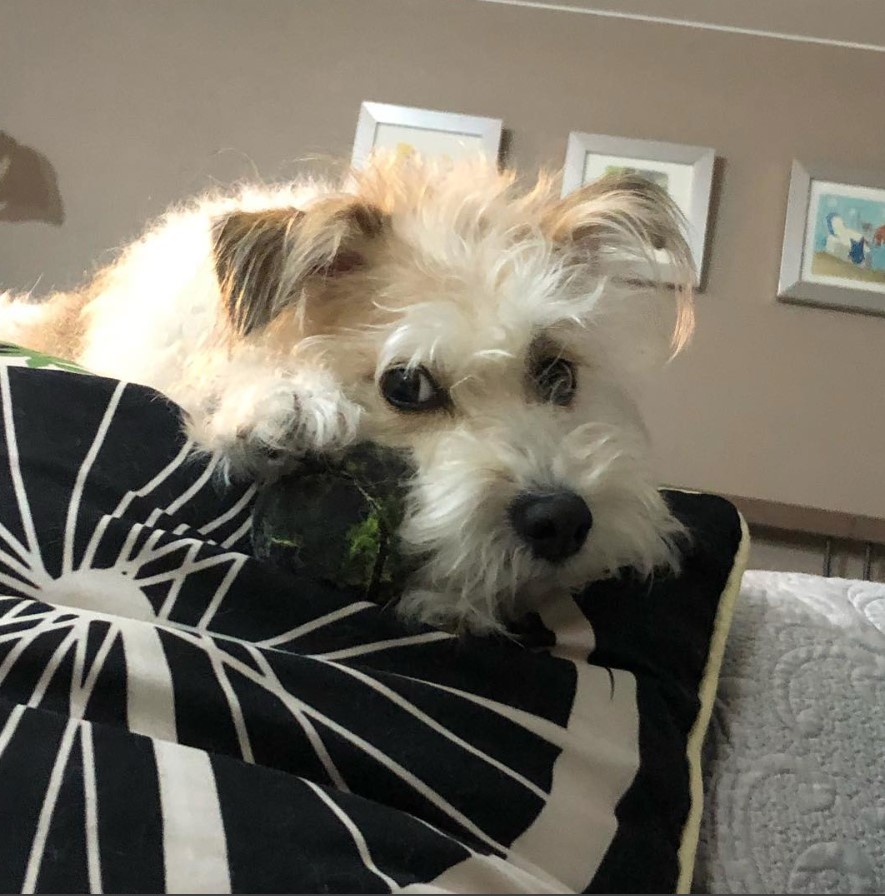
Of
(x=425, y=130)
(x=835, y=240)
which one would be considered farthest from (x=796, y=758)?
(x=425, y=130)

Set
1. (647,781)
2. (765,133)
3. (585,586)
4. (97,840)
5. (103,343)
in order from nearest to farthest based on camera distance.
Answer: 1. (97,840)
2. (647,781)
3. (585,586)
4. (103,343)
5. (765,133)

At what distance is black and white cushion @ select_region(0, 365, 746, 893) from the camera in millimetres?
490

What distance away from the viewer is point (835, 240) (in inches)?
82.4

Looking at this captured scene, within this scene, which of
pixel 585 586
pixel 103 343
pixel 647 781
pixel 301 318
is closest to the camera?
pixel 647 781

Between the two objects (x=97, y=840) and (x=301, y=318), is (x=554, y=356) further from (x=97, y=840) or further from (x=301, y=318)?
(x=97, y=840)

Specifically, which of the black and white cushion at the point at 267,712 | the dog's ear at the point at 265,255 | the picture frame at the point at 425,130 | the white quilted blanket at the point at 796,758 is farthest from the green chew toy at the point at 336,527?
the picture frame at the point at 425,130

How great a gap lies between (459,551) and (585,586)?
4.9 inches

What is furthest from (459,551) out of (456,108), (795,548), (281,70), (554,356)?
(281,70)

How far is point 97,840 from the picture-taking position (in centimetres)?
48

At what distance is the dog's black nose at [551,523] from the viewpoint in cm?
70

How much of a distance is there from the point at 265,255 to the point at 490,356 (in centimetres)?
23

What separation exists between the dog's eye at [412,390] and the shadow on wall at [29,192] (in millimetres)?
1729

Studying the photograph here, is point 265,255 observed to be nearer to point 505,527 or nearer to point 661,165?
point 505,527

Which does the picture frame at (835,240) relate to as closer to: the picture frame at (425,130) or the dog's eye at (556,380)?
the picture frame at (425,130)
